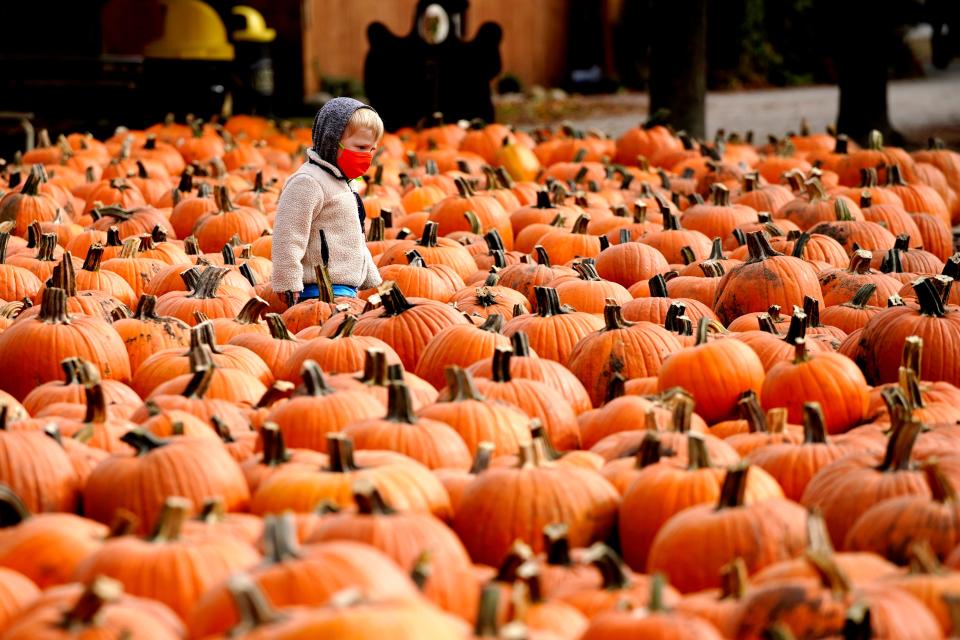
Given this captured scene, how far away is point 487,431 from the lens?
4.03 meters

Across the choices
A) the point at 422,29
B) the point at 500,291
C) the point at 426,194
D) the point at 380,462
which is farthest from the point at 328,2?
the point at 380,462

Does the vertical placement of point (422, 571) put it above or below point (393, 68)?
below

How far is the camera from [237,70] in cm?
1650

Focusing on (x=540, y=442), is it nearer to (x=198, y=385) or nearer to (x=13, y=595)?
(x=198, y=385)

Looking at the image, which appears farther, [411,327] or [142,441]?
[411,327]

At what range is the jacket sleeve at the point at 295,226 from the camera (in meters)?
5.90

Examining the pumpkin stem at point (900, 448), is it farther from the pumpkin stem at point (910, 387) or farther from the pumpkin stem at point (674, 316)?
the pumpkin stem at point (674, 316)

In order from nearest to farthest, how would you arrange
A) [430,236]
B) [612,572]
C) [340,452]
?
1. [612,572]
2. [340,452]
3. [430,236]

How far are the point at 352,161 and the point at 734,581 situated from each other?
136 inches

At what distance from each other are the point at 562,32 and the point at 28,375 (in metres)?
21.8

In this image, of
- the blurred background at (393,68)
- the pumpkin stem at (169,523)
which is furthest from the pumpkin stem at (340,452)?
the blurred background at (393,68)

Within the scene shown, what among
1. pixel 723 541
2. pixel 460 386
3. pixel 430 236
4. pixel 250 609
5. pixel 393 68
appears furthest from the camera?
pixel 393 68

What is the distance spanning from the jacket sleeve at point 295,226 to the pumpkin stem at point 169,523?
3.08 m

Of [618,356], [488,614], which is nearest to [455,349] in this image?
[618,356]
